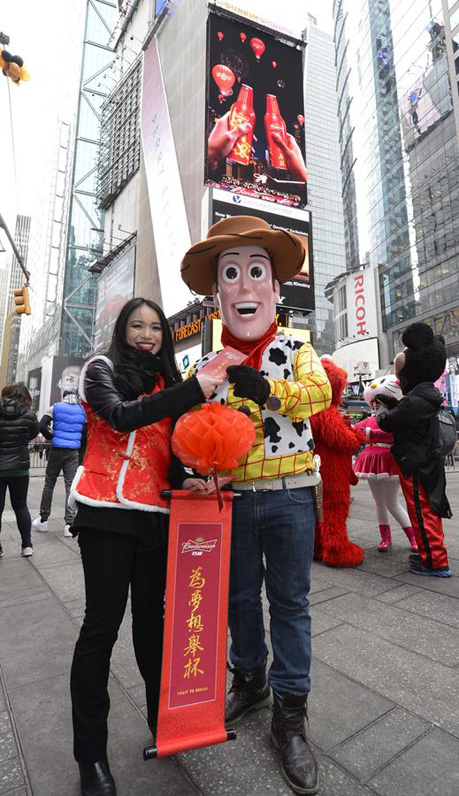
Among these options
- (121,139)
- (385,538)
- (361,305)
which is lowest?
(385,538)

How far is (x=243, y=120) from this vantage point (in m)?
18.3

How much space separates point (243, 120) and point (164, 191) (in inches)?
235

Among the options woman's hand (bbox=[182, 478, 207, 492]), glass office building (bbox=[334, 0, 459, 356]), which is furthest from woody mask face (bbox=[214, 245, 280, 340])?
glass office building (bbox=[334, 0, 459, 356])

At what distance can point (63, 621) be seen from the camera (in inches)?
114

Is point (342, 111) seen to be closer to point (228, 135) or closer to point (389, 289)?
point (389, 289)

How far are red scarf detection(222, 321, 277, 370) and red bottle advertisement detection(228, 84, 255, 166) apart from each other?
1865 centimetres

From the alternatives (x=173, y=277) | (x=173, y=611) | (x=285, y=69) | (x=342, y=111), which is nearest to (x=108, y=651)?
(x=173, y=611)

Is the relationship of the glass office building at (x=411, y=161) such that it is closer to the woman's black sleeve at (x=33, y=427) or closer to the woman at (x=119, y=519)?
the woman's black sleeve at (x=33, y=427)

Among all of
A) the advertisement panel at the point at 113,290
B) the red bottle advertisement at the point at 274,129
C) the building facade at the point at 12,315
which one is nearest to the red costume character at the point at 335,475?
the red bottle advertisement at the point at 274,129

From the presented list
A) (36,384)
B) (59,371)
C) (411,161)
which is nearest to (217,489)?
(59,371)

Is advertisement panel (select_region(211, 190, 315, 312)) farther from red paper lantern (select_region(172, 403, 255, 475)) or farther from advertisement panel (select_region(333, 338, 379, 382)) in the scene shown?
advertisement panel (select_region(333, 338, 379, 382))

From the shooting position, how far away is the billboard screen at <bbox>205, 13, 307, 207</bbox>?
699 inches

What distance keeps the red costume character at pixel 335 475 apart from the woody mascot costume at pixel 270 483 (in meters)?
2.07

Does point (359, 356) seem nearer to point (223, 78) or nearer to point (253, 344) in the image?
point (223, 78)
